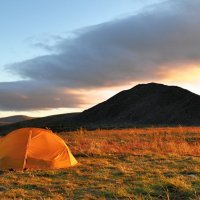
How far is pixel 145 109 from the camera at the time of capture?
119500 millimetres

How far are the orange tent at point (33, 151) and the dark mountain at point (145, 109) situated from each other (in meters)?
82.7

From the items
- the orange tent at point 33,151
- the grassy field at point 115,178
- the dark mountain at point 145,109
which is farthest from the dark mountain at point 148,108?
the orange tent at point 33,151

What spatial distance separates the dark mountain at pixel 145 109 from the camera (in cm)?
10581

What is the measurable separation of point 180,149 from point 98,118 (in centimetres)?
10193

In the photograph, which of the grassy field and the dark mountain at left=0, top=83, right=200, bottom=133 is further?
the dark mountain at left=0, top=83, right=200, bottom=133

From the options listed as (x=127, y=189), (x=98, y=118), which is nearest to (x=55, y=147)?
(x=127, y=189)

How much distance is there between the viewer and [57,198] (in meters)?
11.0

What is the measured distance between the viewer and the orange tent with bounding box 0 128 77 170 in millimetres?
16641

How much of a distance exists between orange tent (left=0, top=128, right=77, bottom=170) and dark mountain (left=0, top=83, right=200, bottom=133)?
271ft

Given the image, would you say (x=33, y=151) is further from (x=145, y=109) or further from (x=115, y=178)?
(x=145, y=109)

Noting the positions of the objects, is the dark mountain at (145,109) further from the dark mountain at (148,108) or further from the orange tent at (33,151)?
the orange tent at (33,151)

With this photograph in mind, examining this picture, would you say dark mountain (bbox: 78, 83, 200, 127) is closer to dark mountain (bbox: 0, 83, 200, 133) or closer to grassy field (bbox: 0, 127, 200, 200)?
dark mountain (bbox: 0, 83, 200, 133)

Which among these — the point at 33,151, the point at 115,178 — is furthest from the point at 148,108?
the point at 115,178

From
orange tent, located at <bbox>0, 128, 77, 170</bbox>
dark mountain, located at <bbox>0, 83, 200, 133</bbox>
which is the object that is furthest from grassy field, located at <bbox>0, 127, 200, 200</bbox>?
dark mountain, located at <bbox>0, 83, 200, 133</bbox>
